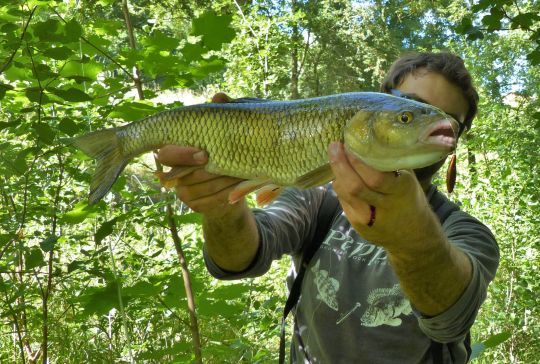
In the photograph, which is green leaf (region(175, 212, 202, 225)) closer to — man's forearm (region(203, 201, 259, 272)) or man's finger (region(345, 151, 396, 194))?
man's forearm (region(203, 201, 259, 272))

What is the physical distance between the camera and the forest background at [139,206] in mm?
2758

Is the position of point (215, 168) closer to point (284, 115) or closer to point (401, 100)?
point (284, 115)

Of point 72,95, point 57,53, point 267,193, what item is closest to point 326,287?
point 267,193

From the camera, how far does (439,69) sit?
8.14ft

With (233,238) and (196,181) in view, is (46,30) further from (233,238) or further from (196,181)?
(233,238)

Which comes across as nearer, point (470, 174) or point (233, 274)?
point (233, 274)

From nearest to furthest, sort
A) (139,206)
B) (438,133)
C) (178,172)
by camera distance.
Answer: (438,133) < (178,172) < (139,206)

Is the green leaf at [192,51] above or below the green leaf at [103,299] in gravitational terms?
above

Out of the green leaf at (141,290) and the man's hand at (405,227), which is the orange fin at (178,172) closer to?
the man's hand at (405,227)

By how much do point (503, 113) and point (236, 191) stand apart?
939 cm

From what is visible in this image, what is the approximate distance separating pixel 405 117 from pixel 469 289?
67 cm

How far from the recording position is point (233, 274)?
2338 mm

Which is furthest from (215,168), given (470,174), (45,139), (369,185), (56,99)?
(470,174)

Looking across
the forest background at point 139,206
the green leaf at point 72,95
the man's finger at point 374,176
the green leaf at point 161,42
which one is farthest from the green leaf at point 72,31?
the man's finger at point 374,176
